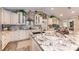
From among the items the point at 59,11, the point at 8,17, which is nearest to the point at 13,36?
the point at 8,17

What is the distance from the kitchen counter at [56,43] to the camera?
74.4 inches

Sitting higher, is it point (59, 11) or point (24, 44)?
point (59, 11)

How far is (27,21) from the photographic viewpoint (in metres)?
1.93

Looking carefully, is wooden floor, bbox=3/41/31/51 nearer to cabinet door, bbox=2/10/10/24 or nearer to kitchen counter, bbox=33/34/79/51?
kitchen counter, bbox=33/34/79/51

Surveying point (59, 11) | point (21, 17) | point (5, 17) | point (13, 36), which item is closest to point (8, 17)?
point (5, 17)

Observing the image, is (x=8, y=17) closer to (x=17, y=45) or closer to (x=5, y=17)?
(x=5, y=17)

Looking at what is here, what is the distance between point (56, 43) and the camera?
1.92 meters

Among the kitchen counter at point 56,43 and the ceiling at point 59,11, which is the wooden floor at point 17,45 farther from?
the ceiling at point 59,11

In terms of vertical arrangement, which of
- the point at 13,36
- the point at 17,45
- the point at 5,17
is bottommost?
the point at 17,45

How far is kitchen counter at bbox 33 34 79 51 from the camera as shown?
189 cm

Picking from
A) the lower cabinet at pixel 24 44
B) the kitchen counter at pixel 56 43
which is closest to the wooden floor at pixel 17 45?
the lower cabinet at pixel 24 44

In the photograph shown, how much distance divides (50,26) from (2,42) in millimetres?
796
